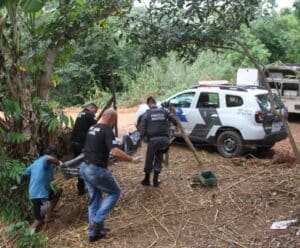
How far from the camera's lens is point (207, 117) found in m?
13.0

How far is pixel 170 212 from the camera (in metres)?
8.20

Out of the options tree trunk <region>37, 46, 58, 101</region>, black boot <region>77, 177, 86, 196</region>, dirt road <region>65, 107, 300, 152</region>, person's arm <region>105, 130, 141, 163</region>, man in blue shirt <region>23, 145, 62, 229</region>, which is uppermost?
tree trunk <region>37, 46, 58, 101</region>

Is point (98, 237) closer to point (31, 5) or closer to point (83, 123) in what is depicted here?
point (83, 123)

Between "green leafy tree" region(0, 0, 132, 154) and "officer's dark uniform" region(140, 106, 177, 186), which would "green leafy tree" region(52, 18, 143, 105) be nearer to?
"green leafy tree" region(0, 0, 132, 154)

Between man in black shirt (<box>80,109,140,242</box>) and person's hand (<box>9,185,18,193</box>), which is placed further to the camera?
person's hand (<box>9,185,18,193</box>)

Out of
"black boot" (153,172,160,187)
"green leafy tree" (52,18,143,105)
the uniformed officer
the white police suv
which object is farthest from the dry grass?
"green leafy tree" (52,18,143,105)

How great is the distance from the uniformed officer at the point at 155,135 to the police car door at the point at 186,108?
3.78 m

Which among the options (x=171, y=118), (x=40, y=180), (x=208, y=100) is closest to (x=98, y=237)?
(x=40, y=180)

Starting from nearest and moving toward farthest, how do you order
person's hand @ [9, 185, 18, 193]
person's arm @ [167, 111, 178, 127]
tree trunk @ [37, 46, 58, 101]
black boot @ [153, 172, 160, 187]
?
person's hand @ [9, 185, 18, 193]
black boot @ [153, 172, 160, 187]
person's arm @ [167, 111, 178, 127]
tree trunk @ [37, 46, 58, 101]

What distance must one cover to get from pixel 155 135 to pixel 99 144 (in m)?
2.36

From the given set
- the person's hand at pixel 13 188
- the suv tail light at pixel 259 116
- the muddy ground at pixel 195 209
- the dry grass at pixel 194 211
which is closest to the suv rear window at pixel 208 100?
the suv tail light at pixel 259 116

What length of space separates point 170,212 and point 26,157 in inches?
116

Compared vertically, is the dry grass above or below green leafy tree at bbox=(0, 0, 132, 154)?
below

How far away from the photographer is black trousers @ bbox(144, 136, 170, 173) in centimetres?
931
